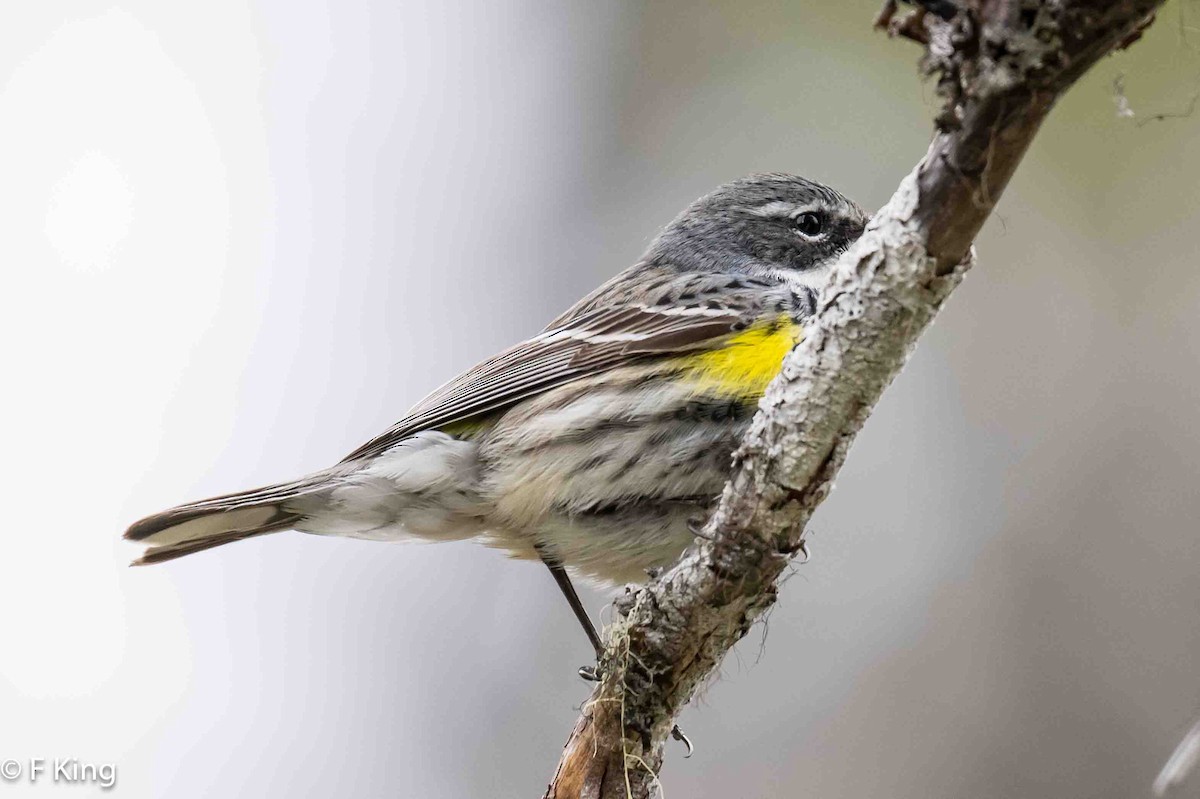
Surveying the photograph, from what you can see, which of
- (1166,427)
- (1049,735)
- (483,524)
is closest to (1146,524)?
(1166,427)

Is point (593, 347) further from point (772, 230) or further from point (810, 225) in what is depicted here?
point (810, 225)

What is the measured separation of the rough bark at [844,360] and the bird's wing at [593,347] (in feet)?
5.35

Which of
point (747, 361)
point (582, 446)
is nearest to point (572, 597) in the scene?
point (582, 446)

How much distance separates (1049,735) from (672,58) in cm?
683

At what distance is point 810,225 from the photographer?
6523 millimetres

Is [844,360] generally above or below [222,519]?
above

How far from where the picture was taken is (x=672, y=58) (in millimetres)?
10930

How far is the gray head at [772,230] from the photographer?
6.45 m

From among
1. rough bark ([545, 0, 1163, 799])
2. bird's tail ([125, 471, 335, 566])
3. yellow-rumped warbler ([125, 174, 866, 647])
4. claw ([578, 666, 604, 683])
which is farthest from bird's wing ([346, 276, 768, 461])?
rough bark ([545, 0, 1163, 799])

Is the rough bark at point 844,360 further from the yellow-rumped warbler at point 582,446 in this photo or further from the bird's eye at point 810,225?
the bird's eye at point 810,225

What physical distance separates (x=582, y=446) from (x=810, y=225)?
2.05 m

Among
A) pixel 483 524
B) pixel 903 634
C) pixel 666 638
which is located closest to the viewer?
pixel 666 638

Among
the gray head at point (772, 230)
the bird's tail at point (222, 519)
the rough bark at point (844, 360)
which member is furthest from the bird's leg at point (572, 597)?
the gray head at point (772, 230)

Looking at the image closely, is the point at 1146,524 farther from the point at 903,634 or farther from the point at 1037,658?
the point at 903,634
